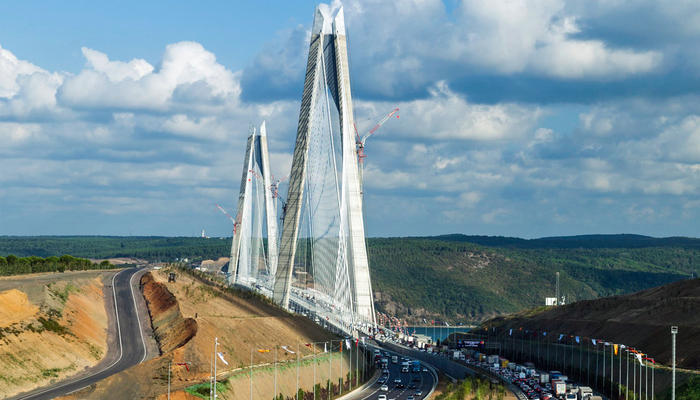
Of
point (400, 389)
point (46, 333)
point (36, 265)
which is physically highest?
point (36, 265)

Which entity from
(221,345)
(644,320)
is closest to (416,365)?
(644,320)

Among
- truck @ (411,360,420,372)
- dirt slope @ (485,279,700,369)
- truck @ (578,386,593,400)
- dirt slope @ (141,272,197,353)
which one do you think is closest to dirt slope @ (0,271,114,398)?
dirt slope @ (141,272,197,353)

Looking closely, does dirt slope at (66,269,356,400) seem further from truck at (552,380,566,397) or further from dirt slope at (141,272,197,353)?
truck at (552,380,566,397)

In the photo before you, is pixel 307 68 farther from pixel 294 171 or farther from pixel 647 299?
pixel 647 299

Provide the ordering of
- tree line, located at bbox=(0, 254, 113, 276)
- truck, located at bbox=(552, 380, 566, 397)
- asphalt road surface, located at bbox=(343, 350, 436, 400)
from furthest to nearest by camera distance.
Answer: tree line, located at bbox=(0, 254, 113, 276)
truck, located at bbox=(552, 380, 566, 397)
asphalt road surface, located at bbox=(343, 350, 436, 400)

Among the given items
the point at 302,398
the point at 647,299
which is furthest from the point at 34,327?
the point at 647,299

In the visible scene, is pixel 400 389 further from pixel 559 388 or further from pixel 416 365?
pixel 416 365
